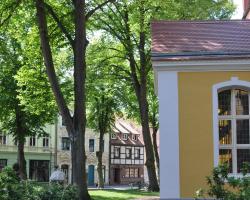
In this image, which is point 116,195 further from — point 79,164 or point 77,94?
point 77,94

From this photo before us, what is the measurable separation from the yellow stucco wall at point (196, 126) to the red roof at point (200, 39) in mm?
589

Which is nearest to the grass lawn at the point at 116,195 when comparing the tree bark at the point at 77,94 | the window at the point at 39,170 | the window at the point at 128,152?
the tree bark at the point at 77,94

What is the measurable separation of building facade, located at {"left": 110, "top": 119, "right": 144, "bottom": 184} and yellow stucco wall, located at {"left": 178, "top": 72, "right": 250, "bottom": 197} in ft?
204

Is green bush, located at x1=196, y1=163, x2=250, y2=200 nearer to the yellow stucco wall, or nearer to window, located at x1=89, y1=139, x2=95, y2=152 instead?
the yellow stucco wall

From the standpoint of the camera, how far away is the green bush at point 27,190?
1168 cm

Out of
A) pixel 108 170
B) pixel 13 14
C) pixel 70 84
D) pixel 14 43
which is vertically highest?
pixel 14 43

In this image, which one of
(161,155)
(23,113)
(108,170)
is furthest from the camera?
(108,170)

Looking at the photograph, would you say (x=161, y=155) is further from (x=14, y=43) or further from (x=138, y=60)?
(x=14, y=43)

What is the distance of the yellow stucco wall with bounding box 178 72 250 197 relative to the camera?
47.1 ft

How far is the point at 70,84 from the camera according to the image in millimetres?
31547

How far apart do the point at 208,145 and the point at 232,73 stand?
2.22 meters

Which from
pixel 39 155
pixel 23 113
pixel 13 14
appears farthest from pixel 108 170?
pixel 13 14

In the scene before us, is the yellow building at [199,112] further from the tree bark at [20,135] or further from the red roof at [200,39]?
the tree bark at [20,135]

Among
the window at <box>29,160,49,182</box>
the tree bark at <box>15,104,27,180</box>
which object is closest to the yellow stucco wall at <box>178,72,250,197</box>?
the tree bark at <box>15,104,27,180</box>
